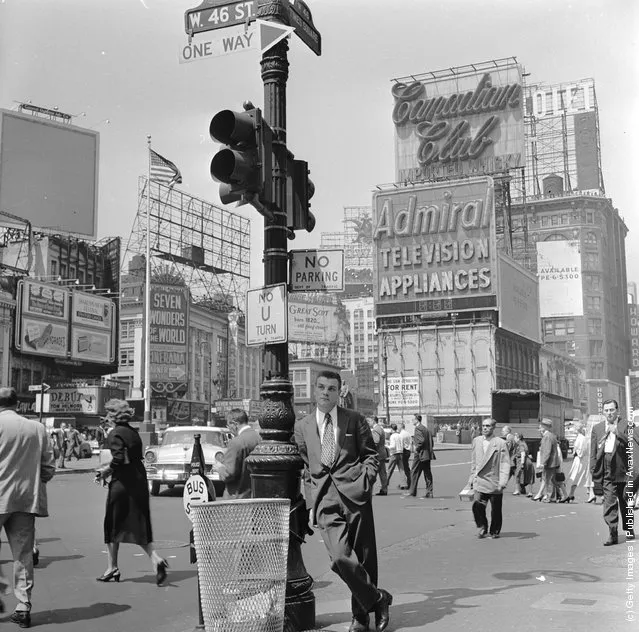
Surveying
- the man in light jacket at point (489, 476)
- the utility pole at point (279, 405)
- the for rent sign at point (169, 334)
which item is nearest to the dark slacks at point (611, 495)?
the man in light jacket at point (489, 476)

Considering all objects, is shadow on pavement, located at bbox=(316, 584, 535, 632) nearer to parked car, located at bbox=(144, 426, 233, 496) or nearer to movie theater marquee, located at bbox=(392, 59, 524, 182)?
parked car, located at bbox=(144, 426, 233, 496)

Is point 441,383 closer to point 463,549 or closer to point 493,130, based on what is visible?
point 493,130

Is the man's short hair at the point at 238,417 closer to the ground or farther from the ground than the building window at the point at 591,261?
closer to the ground

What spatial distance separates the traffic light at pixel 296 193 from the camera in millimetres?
6785

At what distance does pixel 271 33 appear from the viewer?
6641 mm

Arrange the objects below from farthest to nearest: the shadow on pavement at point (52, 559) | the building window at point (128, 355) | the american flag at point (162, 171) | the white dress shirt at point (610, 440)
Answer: the building window at point (128, 355)
the american flag at point (162, 171)
the white dress shirt at point (610, 440)
the shadow on pavement at point (52, 559)

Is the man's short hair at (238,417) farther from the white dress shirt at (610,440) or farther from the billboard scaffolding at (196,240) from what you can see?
the billboard scaffolding at (196,240)

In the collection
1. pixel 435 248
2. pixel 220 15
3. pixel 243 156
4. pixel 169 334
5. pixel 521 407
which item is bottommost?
pixel 521 407

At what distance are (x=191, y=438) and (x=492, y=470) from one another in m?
9.62

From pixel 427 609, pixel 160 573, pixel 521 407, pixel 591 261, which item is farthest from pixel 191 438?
pixel 591 261

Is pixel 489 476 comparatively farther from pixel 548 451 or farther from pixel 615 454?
pixel 548 451

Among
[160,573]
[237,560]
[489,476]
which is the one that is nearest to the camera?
[237,560]

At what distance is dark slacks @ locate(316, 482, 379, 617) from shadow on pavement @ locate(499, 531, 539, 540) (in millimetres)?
6381

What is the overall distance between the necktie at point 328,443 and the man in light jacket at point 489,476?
6.01 meters
